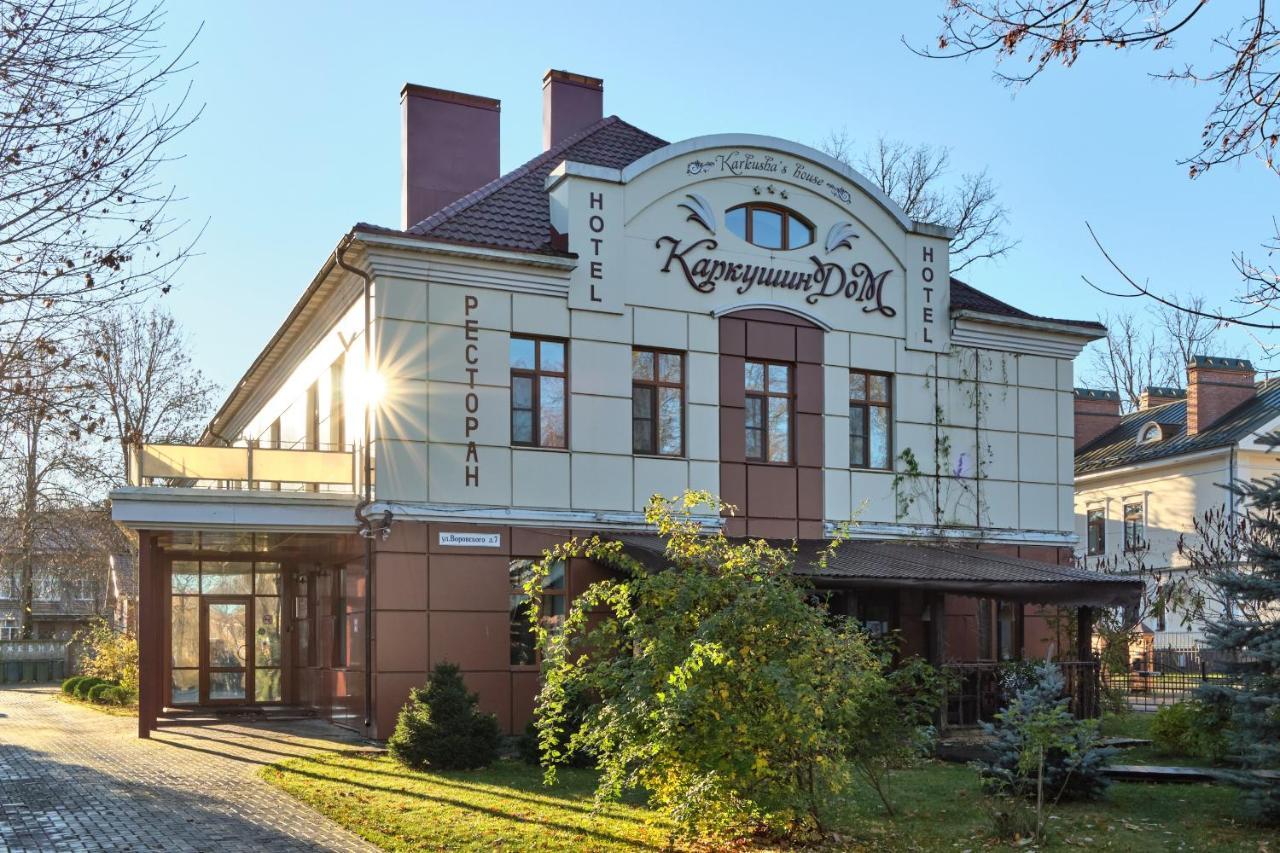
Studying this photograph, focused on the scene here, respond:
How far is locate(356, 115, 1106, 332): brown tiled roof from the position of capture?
1961 cm

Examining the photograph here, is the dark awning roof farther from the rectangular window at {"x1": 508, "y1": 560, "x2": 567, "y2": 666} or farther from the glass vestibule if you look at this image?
the glass vestibule

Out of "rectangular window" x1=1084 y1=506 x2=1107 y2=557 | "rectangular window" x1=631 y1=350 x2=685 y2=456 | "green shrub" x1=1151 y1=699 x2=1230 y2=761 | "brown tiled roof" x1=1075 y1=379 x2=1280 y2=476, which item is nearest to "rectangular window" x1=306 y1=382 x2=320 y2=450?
"rectangular window" x1=631 y1=350 x2=685 y2=456

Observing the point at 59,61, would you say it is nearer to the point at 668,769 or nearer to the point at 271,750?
the point at 668,769

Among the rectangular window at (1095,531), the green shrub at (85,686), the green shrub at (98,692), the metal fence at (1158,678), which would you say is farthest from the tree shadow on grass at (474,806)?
the rectangular window at (1095,531)

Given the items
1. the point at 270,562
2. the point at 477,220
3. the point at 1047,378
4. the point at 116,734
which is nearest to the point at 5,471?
the point at 270,562

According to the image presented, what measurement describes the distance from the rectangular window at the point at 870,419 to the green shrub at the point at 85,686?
1714cm

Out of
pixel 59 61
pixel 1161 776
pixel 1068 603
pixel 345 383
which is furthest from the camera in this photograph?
pixel 345 383

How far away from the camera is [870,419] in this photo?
2258cm

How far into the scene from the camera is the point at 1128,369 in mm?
53594

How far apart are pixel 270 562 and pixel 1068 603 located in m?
14.0

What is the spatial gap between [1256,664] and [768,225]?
1170 cm

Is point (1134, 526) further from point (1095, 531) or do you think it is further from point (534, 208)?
point (534, 208)

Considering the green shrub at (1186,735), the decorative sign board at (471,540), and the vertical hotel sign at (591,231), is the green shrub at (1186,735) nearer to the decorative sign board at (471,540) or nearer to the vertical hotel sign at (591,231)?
the decorative sign board at (471,540)

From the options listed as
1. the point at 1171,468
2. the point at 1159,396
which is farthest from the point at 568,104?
the point at 1159,396
